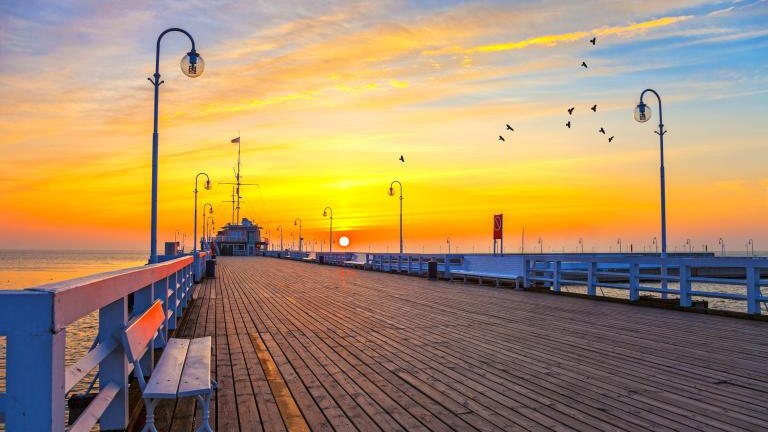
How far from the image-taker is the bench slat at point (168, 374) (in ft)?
11.6

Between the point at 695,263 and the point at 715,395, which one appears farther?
the point at 695,263

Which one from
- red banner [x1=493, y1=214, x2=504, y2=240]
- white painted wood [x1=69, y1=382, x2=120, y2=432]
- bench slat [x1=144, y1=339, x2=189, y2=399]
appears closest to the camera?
white painted wood [x1=69, y1=382, x2=120, y2=432]

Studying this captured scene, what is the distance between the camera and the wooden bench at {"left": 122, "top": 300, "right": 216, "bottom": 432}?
11.8ft

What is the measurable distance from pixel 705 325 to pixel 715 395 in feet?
18.1

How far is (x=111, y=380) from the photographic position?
393 centimetres

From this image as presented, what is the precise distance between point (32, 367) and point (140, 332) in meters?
1.91

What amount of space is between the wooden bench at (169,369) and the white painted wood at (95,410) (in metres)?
0.20

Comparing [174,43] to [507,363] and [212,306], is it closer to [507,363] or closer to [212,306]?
[212,306]

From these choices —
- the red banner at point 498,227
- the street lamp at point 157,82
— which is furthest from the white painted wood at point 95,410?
the red banner at point 498,227

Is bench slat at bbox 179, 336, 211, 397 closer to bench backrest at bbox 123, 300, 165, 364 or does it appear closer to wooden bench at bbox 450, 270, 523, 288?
bench backrest at bbox 123, 300, 165, 364

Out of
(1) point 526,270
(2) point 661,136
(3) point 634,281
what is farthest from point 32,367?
(2) point 661,136

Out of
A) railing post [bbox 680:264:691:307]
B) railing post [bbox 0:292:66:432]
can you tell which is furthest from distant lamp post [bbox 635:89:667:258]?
railing post [bbox 0:292:66:432]

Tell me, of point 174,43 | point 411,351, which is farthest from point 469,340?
point 174,43

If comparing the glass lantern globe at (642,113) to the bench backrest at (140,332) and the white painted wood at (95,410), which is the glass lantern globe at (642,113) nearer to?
the bench backrest at (140,332)
